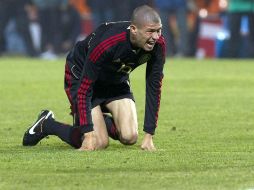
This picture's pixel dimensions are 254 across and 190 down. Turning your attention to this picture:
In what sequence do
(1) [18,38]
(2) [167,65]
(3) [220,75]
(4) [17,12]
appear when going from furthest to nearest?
(1) [18,38], (4) [17,12], (2) [167,65], (3) [220,75]

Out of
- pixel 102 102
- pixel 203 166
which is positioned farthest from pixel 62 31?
pixel 203 166

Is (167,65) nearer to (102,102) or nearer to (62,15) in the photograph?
(62,15)

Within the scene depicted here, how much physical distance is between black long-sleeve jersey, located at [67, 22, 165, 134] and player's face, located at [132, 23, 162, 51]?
0.55ft

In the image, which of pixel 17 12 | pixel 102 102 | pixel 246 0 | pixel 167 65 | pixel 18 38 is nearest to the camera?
pixel 102 102

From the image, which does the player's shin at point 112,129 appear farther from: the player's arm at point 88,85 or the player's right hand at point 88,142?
the player's arm at point 88,85

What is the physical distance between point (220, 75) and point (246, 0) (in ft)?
21.3

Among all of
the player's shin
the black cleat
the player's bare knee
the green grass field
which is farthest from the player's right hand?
the black cleat

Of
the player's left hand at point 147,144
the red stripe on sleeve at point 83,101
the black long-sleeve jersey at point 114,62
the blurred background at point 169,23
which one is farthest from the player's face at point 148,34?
the blurred background at point 169,23

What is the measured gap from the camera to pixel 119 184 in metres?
8.70

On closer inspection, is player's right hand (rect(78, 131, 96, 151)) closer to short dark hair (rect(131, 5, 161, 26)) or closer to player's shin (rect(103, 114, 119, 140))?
player's shin (rect(103, 114, 119, 140))

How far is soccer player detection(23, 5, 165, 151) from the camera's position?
34.9 ft

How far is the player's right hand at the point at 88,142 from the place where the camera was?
10820 mm

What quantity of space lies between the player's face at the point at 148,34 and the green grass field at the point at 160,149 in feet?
3.24

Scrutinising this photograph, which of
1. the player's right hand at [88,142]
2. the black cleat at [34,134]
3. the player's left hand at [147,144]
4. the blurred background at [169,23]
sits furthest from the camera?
the blurred background at [169,23]
